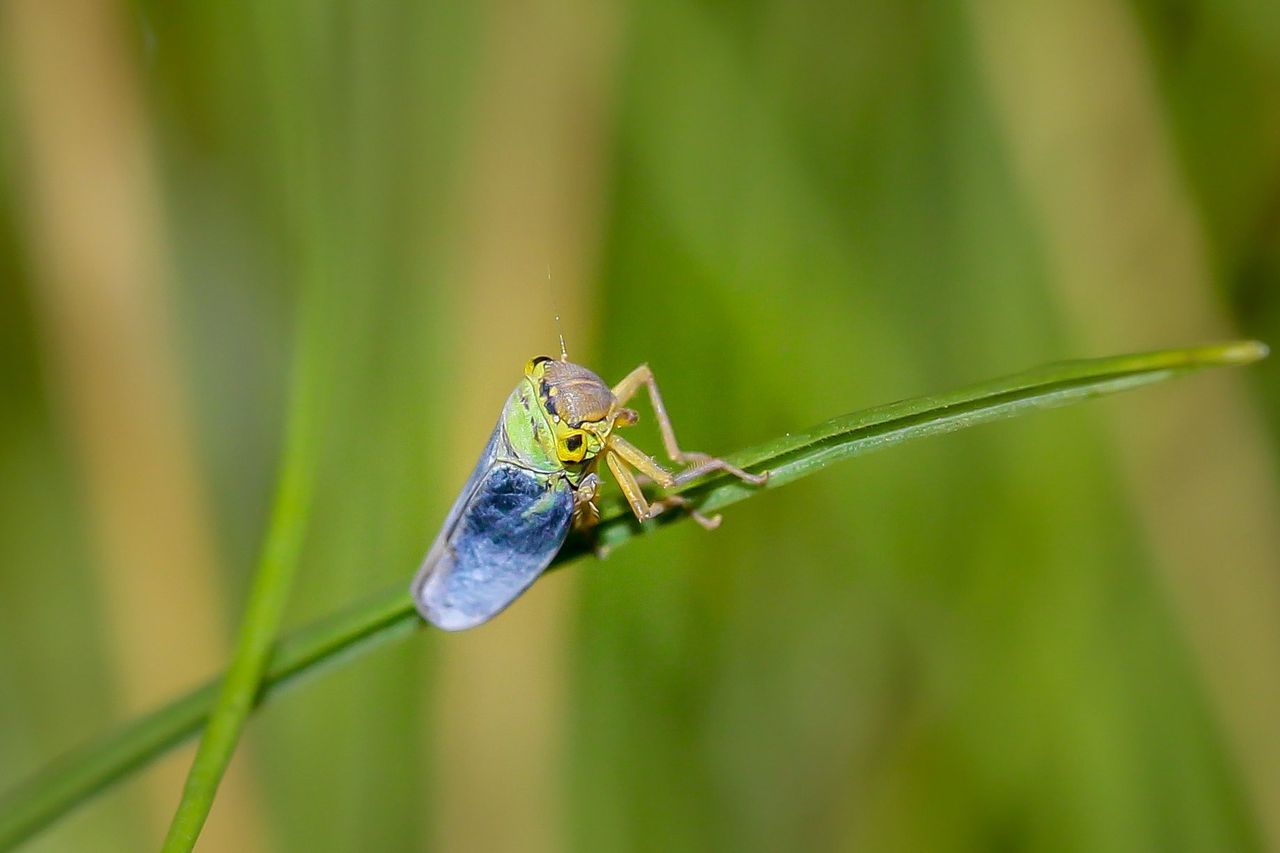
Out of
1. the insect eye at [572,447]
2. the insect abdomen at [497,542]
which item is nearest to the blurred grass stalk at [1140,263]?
the insect eye at [572,447]

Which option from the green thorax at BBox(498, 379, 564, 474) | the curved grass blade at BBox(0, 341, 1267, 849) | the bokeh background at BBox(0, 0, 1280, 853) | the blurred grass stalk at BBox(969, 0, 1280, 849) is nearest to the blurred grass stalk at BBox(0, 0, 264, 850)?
the bokeh background at BBox(0, 0, 1280, 853)

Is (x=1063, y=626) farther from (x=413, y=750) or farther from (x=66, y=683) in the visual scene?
(x=66, y=683)

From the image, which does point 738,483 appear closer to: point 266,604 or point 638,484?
point 638,484

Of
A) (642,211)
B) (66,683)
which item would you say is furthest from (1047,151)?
(66,683)

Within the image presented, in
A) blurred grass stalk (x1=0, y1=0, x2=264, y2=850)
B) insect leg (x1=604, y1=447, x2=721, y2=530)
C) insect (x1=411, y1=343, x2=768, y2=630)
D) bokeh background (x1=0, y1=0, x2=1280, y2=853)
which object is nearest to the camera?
insect leg (x1=604, y1=447, x2=721, y2=530)

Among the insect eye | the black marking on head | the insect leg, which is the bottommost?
the insect leg

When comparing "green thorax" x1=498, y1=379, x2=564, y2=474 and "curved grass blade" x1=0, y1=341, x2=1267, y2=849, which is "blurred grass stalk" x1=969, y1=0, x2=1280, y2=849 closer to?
"curved grass blade" x1=0, y1=341, x2=1267, y2=849
